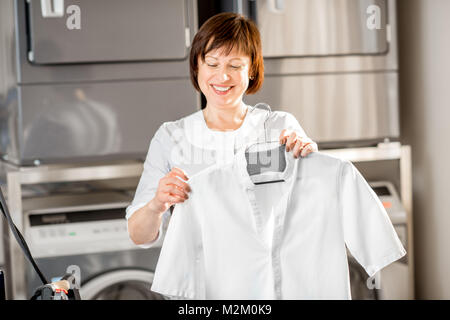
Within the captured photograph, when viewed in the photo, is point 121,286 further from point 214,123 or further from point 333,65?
point 333,65

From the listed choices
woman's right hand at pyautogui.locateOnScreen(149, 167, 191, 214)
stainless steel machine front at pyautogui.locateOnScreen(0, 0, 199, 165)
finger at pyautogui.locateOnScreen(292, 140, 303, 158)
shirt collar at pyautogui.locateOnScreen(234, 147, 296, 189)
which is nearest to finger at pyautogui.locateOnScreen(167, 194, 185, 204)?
woman's right hand at pyautogui.locateOnScreen(149, 167, 191, 214)

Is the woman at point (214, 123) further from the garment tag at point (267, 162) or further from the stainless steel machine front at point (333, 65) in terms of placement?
the stainless steel machine front at point (333, 65)

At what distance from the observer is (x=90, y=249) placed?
1.58 meters

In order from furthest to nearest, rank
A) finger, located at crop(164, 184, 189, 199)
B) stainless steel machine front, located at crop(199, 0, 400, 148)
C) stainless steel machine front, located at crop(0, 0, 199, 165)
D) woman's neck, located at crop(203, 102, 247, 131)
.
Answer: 1. stainless steel machine front, located at crop(199, 0, 400, 148)
2. stainless steel machine front, located at crop(0, 0, 199, 165)
3. woman's neck, located at crop(203, 102, 247, 131)
4. finger, located at crop(164, 184, 189, 199)

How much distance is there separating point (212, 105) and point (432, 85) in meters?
0.79

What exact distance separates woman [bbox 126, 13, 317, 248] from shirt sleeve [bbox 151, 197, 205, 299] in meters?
0.04

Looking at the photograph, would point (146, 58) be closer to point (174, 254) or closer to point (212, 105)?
point (212, 105)

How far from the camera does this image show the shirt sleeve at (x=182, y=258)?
44.8 inches

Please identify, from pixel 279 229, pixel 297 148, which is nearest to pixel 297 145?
pixel 297 148

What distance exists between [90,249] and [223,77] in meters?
0.65

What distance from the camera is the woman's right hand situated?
1110 mm

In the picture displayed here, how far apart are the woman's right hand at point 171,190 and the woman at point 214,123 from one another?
17mm

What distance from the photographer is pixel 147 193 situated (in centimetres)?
120

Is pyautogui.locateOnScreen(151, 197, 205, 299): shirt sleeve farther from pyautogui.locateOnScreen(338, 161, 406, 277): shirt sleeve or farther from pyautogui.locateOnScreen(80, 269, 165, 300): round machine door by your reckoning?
pyautogui.locateOnScreen(80, 269, 165, 300): round machine door
